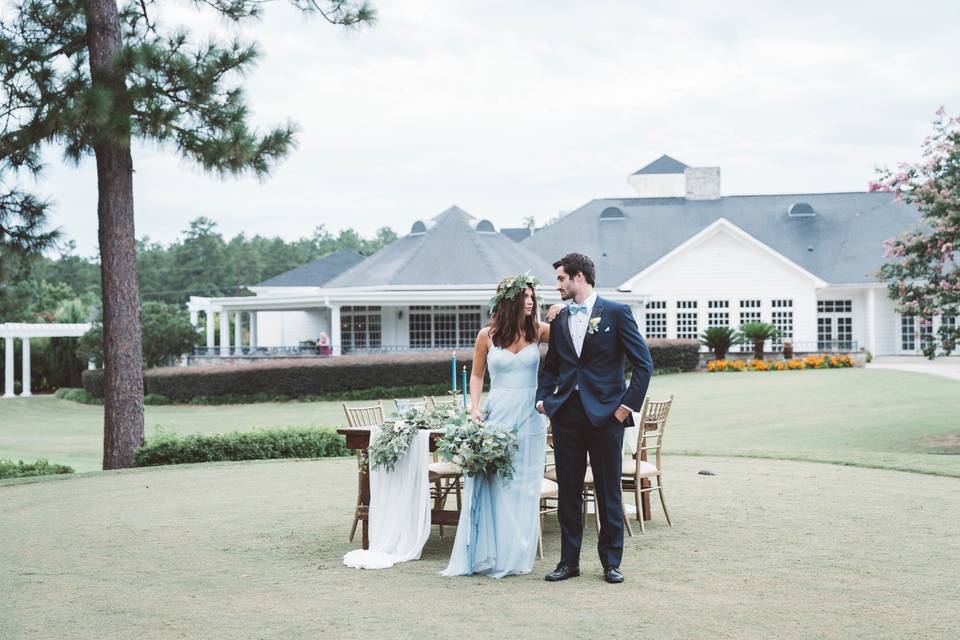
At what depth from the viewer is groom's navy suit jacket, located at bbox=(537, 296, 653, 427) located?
255 inches

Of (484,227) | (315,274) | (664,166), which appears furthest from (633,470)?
(664,166)

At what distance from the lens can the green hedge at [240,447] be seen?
47.5 feet

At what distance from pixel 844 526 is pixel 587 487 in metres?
2.08

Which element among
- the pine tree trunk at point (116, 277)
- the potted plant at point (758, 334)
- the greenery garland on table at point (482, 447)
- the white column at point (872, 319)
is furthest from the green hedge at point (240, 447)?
the white column at point (872, 319)

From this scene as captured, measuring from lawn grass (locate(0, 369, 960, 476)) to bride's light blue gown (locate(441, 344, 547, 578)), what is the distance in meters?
6.57

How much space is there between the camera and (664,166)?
4966 cm

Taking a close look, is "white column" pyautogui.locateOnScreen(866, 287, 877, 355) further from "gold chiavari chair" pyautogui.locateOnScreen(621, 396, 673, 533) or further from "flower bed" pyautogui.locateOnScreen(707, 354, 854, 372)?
"gold chiavari chair" pyautogui.locateOnScreen(621, 396, 673, 533)

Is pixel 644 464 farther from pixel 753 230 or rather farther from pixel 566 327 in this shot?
pixel 753 230

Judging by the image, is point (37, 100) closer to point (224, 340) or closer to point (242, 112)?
point (242, 112)

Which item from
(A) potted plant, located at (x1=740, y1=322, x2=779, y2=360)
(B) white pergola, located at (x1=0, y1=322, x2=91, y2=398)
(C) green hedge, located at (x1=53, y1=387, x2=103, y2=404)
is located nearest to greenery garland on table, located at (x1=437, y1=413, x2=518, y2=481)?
(C) green hedge, located at (x1=53, y1=387, x2=103, y2=404)

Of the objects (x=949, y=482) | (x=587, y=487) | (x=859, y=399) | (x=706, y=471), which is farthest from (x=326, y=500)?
(x=859, y=399)

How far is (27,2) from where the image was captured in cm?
1409

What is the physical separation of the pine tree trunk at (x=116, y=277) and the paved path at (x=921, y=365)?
20806 mm

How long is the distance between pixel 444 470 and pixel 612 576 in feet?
6.26
